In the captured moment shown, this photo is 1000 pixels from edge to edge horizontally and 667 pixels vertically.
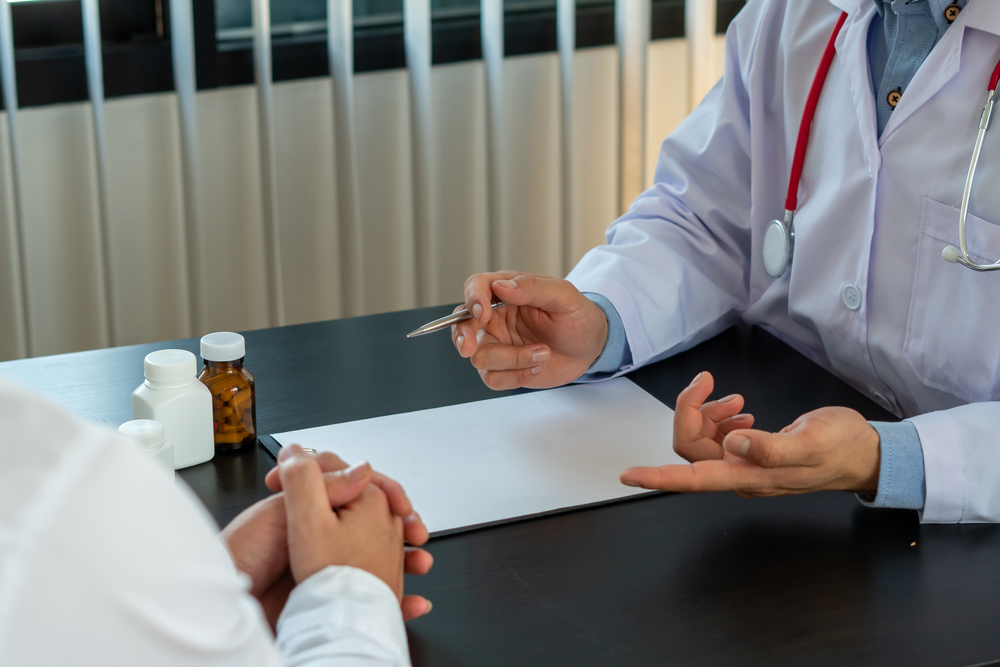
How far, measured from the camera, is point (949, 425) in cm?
97

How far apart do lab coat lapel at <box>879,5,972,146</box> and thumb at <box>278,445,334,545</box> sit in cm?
84

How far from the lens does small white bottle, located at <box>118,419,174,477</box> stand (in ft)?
2.85

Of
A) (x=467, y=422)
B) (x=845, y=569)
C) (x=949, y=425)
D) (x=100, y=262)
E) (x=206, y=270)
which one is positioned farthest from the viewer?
(x=206, y=270)

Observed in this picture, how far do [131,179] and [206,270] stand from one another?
273 mm

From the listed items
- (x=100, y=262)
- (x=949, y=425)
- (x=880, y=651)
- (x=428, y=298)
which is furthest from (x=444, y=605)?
(x=428, y=298)

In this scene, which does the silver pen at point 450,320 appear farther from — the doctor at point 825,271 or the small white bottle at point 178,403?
the small white bottle at point 178,403

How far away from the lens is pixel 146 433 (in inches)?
34.3

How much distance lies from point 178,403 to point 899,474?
2.27ft

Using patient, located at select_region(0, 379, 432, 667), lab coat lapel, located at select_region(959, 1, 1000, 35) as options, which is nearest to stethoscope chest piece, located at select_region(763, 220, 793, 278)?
lab coat lapel, located at select_region(959, 1, 1000, 35)

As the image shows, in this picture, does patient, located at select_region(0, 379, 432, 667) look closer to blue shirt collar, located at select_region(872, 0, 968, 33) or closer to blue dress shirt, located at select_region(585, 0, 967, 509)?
blue dress shirt, located at select_region(585, 0, 967, 509)

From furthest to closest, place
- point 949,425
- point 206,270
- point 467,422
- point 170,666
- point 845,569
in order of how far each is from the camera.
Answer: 1. point 206,270
2. point 467,422
3. point 949,425
4. point 845,569
5. point 170,666

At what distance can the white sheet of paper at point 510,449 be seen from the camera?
921mm

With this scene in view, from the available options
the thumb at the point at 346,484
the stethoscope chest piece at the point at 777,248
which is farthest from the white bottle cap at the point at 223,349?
the stethoscope chest piece at the point at 777,248

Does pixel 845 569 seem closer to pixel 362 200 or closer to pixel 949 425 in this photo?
pixel 949 425
